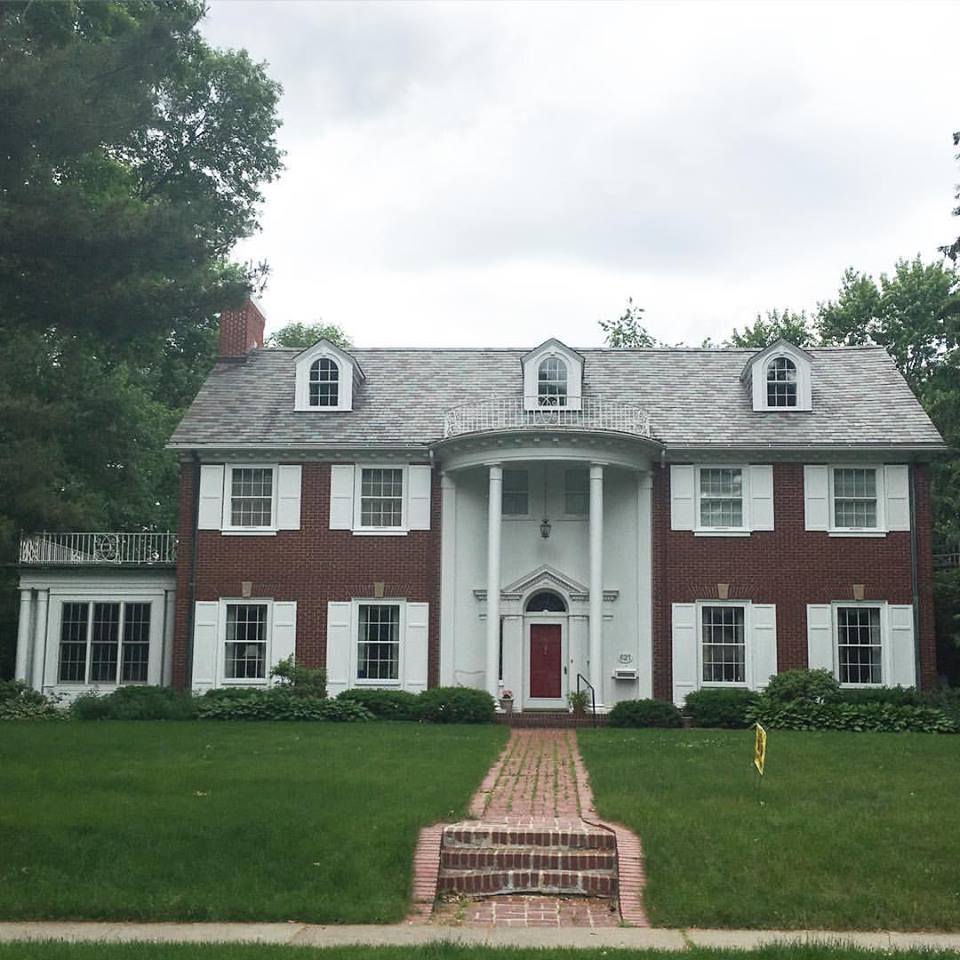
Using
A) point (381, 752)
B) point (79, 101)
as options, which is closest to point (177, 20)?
point (79, 101)

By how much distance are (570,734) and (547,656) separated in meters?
4.48

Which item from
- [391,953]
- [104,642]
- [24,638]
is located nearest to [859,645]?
[104,642]

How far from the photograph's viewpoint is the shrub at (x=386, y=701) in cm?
2744

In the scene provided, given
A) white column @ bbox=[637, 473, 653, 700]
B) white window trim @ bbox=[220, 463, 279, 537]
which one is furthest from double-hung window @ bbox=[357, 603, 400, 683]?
white column @ bbox=[637, 473, 653, 700]

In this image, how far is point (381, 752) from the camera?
19672mm

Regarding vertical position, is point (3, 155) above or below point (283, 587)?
above

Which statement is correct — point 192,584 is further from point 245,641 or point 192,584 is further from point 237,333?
point 237,333

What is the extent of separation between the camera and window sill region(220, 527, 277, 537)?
29.5 meters

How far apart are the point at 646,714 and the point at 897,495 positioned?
804 cm

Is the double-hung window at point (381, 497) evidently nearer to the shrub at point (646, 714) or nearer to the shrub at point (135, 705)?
the shrub at point (135, 705)

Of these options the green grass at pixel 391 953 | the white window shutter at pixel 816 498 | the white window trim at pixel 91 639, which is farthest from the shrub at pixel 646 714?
A: the green grass at pixel 391 953

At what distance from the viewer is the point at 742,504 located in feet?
95.5

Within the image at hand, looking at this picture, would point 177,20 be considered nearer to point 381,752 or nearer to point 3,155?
point 3,155

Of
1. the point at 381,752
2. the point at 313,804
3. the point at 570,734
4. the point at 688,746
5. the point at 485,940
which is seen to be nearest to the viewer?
the point at 485,940
